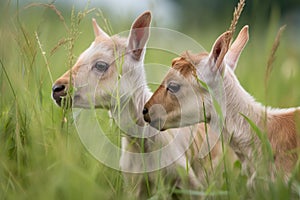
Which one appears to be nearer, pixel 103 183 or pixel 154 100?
pixel 103 183

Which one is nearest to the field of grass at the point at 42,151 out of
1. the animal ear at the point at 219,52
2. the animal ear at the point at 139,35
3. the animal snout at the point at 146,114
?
the animal ear at the point at 139,35

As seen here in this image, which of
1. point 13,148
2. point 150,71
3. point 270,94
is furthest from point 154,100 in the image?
point 270,94

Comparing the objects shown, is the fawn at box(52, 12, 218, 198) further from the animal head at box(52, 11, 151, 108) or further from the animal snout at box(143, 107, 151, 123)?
the animal snout at box(143, 107, 151, 123)

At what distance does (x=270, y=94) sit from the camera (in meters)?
5.16

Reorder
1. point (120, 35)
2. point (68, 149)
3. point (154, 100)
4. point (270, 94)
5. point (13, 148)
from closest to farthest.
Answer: point (68, 149)
point (13, 148)
point (154, 100)
point (120, 35)
point (270, 94)

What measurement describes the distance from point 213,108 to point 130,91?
1.91 ft

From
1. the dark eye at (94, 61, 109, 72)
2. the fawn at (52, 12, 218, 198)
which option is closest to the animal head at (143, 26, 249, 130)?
the fawn at (52, 12, 218, 198)

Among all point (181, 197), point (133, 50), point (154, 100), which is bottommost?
point (181, 197)

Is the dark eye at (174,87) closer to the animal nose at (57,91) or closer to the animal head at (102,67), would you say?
the animal head at (102,67)

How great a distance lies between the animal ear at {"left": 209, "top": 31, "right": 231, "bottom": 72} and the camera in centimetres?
360

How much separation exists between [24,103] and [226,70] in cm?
125

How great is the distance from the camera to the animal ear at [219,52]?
11.8 ft

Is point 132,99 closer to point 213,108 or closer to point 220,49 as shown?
point 213,108

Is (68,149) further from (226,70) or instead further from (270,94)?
(270,94)
